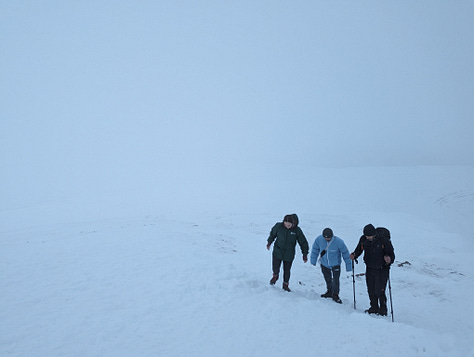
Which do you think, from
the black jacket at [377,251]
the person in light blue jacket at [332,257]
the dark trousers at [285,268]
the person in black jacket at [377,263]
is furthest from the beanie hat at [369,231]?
the dark trousers at [285,268]

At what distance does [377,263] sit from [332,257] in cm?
140

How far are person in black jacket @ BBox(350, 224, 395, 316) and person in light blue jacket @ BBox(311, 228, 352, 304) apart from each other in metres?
0.71

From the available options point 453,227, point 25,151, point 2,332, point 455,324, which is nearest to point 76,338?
point 2,332

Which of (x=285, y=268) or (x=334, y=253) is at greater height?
(x=334, y=253)

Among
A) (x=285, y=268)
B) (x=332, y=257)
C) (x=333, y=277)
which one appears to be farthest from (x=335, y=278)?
(x=285, y=268)

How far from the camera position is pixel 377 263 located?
324 inches

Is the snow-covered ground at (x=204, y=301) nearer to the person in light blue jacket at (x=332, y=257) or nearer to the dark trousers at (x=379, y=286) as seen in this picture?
the person in light blue jacket at (x=332, y=257)

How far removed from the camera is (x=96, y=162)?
131 m

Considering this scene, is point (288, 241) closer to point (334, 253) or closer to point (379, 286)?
point (334, 253)

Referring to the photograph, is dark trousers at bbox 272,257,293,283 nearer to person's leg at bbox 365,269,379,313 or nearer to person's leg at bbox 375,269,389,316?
person's leg at bbox 365,269,379,313

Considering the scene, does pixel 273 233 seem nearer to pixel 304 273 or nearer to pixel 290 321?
pixel 290 321

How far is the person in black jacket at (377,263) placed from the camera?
815 cm

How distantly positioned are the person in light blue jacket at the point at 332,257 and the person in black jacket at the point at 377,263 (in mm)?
713

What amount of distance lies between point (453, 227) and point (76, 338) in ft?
104
